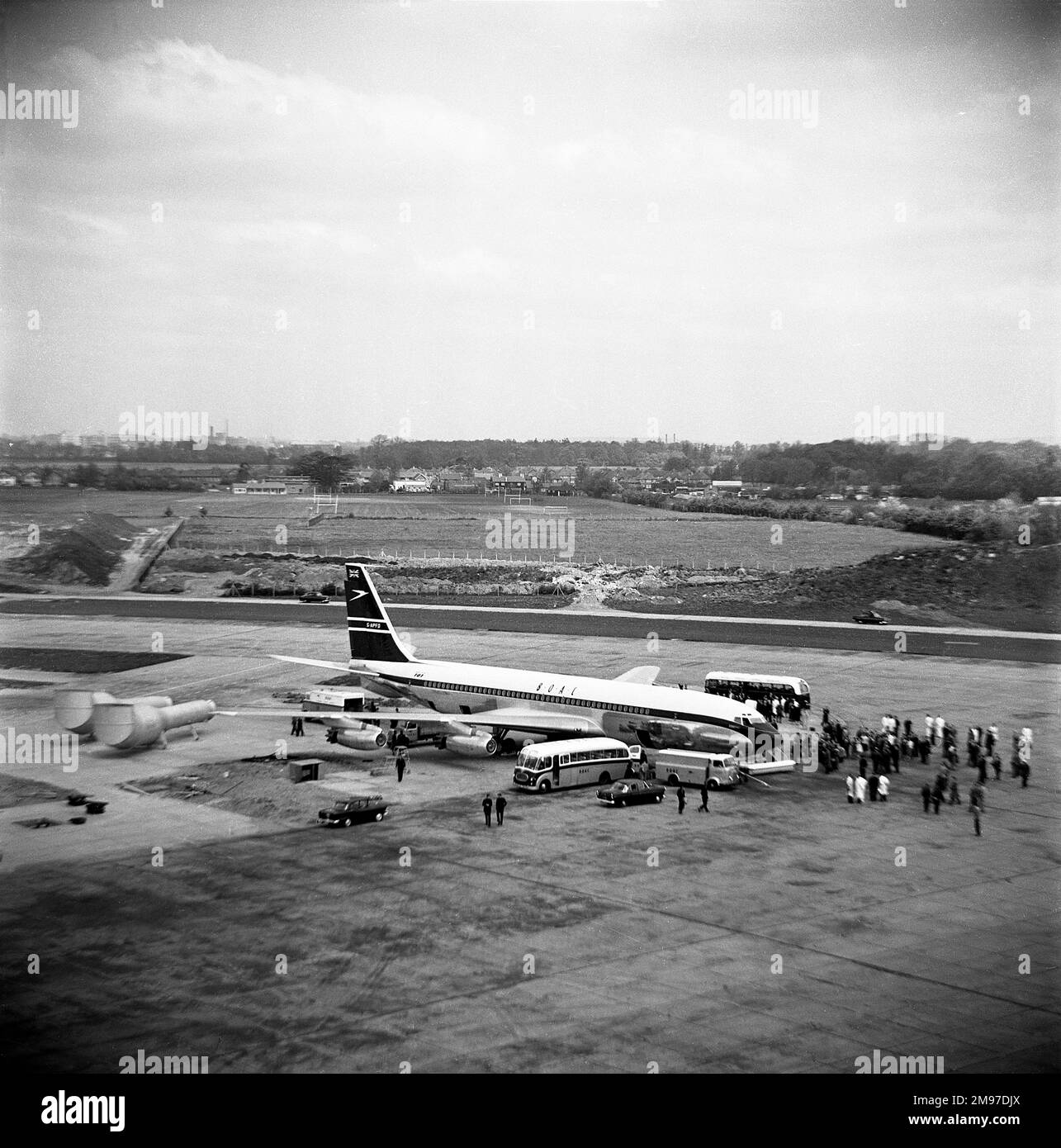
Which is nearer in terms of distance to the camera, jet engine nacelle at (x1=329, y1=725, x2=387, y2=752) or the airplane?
the airplane

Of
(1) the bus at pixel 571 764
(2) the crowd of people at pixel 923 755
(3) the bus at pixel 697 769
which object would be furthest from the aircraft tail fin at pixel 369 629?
(2) the crowd of people at pixel 923 755

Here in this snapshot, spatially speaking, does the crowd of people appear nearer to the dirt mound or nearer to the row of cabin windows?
the row of cabin windows

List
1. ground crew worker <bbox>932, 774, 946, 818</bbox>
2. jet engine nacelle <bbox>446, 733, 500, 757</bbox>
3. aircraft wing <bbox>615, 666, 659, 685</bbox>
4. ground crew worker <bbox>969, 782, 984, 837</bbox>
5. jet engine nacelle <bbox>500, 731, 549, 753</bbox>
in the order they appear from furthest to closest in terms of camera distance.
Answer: aircraft wing <bbox>615, 666, 659, 685</bbox> → jet engine nacelle <bbox>500, 731, 549, 753</bbox> → jet engine nacelle <bbox>446, 733, 500, 757</bbox> → ground crew worker <bbox>932, 774, 946, 818</bbox> → ground crew worker <bbox>969, 782, 984, 837</bbox>

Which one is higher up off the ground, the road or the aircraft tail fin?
the aircraft tail fin

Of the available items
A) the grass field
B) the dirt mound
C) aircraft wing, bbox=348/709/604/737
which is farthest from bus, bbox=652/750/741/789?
the dirt mound

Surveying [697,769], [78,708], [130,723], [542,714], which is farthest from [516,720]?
[78,708]

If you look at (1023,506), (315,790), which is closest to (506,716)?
(315,790)
